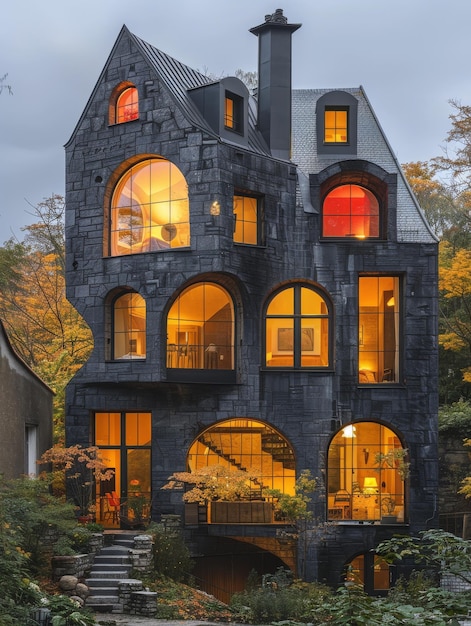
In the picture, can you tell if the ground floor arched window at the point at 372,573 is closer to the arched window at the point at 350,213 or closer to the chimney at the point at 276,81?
the arched window at the point at 350,213

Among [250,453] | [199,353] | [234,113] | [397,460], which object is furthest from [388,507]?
[234,113]

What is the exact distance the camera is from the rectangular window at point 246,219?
89.6 ft

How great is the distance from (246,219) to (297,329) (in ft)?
11.8

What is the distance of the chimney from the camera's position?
96.6 ft

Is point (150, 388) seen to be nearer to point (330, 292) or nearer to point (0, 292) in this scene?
point (330, 292)

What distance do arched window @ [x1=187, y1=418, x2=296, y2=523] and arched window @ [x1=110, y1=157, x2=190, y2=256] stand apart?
5.68m

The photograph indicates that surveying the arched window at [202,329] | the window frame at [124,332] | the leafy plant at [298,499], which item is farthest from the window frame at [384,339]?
the window frame at [124,332]

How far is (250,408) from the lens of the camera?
27.2 meters

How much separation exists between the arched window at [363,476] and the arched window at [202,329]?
14.2 feet

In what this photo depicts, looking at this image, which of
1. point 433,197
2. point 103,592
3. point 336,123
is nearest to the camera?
point 103,592

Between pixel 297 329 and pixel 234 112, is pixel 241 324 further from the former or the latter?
pixel 234 112

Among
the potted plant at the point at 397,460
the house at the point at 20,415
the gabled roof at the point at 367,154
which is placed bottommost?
the potted plant at the point at 397,460

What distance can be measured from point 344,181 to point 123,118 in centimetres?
699

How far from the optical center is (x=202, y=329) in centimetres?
2709
